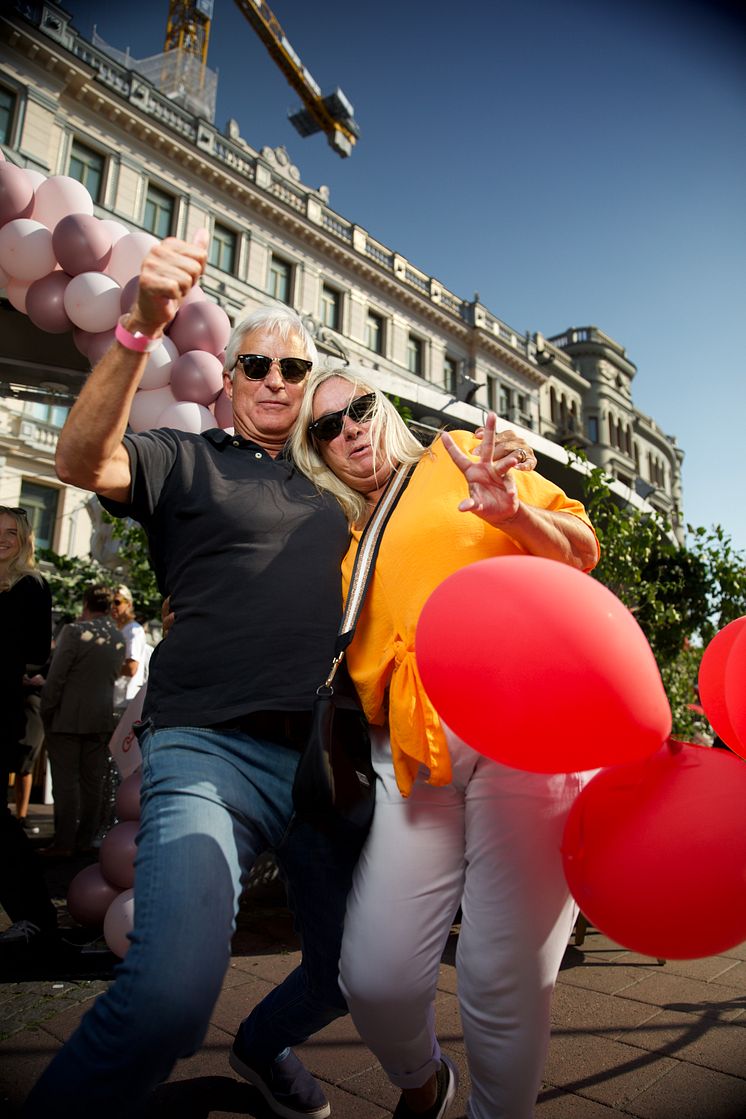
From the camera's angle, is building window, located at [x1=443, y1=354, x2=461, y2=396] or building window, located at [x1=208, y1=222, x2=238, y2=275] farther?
building window, located at [x1=443, y1=354, x2=461, y2=396]

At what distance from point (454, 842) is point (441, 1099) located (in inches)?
29.9

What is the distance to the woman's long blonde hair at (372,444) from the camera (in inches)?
74.4

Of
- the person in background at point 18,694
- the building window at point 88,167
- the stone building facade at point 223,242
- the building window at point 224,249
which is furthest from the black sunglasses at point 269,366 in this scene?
the building window at point 224,249

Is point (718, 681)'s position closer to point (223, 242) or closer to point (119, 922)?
point (119, 922)

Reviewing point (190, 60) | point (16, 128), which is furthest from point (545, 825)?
point (190, 60)

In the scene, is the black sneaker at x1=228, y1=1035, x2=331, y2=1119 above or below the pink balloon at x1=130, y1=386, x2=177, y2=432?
below

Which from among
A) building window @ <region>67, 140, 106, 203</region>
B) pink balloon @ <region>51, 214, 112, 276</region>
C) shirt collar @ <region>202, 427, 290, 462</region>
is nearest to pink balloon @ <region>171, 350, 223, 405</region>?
pink balloon @ <region>51, 214, 112, 276</region>

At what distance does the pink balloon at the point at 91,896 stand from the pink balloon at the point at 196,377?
255 cm

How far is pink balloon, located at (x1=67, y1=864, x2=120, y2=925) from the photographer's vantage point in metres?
3.21

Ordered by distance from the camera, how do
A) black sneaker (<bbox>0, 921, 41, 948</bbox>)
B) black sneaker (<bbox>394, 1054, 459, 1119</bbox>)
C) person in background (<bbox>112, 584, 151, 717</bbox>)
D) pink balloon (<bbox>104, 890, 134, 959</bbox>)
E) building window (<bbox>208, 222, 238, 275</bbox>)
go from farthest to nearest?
building window (<bbox>208, 222, 238, 275</bbox>)
person in background (<bbox>112, 584, 151, 717</bbox>)
black sneaker (<bbox>0, 921, 41, 948</bbox>)
pink balloon (<bbox>104, 890, 134, 959</bbox>)
black sneaker (<bbox>394, 1054, 459, 1119</bbox>)

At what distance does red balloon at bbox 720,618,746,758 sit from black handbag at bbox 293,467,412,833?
3.15 ft

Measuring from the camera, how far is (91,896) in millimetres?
3229

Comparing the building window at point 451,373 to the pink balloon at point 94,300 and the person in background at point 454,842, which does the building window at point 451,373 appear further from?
the person in background at point 454,842

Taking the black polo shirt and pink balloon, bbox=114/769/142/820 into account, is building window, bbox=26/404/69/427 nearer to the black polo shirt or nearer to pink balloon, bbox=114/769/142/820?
pink balloon, bbox=114/769/142/820
